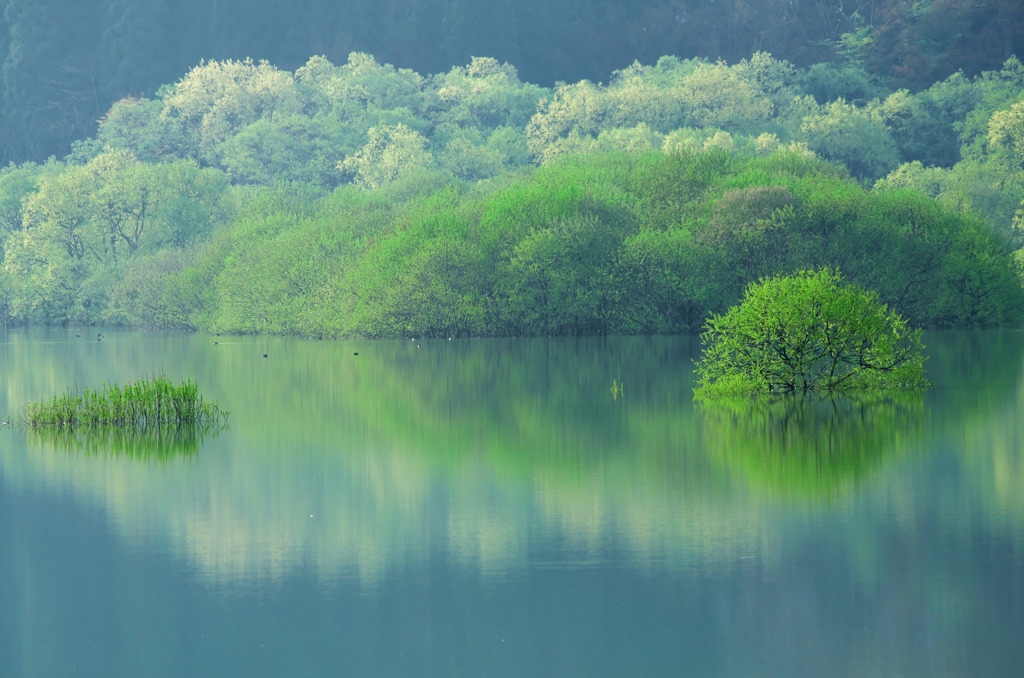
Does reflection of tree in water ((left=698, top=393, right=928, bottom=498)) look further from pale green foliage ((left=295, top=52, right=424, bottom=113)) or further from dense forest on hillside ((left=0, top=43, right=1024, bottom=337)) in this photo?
pale green foliage ((left=295, top=52, right=424, bottom=113))

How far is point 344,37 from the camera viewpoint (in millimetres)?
112250

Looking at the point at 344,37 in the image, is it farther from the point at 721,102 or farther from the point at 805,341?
the point at 805,341

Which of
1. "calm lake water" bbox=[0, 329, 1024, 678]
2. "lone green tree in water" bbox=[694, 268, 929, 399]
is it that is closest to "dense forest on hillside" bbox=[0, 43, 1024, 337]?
"lone green tree in water" bbox=[694, 268, 929, 399]

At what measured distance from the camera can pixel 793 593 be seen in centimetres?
1285

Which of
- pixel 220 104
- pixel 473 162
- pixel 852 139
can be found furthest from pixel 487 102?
pixel 852 139

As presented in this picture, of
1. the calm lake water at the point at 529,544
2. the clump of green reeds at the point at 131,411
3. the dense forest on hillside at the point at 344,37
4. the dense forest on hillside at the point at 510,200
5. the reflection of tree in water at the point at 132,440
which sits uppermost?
the dense forest on hillside at the point at 344,37

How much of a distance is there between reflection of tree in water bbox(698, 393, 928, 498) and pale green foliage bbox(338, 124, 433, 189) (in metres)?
60.2

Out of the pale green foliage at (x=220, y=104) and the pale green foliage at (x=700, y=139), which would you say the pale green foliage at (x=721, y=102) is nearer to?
the pale green foliage at (x=700, y=139)

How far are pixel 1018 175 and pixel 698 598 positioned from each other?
69422 mm

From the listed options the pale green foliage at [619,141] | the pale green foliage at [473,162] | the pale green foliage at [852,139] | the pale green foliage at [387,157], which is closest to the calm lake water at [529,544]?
the pale green foliage at [619,141]

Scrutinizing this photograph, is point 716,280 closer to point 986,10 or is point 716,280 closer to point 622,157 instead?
point 622,157

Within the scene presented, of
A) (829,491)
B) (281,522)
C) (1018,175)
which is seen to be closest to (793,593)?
(829,491)

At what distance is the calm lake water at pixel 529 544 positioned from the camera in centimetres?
1152

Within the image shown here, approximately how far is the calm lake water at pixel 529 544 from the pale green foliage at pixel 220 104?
71.6m
